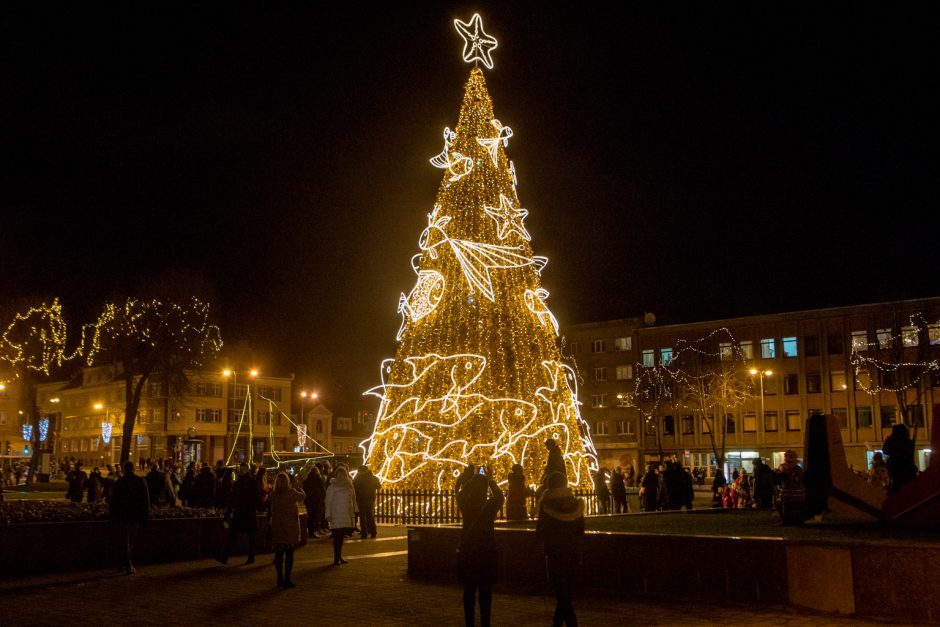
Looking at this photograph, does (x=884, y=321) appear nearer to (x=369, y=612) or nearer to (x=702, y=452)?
(x=702, y=452)

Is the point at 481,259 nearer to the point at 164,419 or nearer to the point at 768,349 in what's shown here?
the point at 768,349

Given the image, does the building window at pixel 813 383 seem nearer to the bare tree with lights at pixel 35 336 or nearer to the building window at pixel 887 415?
the building window at pixel 887 415

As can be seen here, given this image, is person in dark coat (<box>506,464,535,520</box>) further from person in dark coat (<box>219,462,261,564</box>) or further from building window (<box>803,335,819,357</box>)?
building window (<box>803,335,819,357</box>)

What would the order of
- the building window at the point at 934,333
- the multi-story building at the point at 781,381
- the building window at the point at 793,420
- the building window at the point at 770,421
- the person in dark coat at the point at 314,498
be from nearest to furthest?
the person in dark coat at the point at 314,498 → the building window at the point at 934,333 → the multi-story building at the point at 781,381 → the building window at the point at 793,420 → the building window at the point at 770,421

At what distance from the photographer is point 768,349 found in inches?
2712

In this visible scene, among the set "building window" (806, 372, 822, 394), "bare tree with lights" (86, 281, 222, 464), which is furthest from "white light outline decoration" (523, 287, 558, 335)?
"building window" (806, 372, 822, 394)

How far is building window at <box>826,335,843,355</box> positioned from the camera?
2576 inches

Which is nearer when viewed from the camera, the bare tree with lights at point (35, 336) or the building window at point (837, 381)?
the bare tree with lights at point (35, 336)

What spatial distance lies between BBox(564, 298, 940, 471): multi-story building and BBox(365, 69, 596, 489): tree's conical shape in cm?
3916

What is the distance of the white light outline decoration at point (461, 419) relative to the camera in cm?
2131

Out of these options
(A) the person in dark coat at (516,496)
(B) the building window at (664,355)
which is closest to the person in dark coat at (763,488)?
(A) the person in dark coat at (516,496)

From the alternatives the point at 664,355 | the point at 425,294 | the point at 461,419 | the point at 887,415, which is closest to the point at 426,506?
the point at 461,419

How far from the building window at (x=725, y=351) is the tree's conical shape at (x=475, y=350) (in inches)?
1960

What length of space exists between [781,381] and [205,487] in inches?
2062
